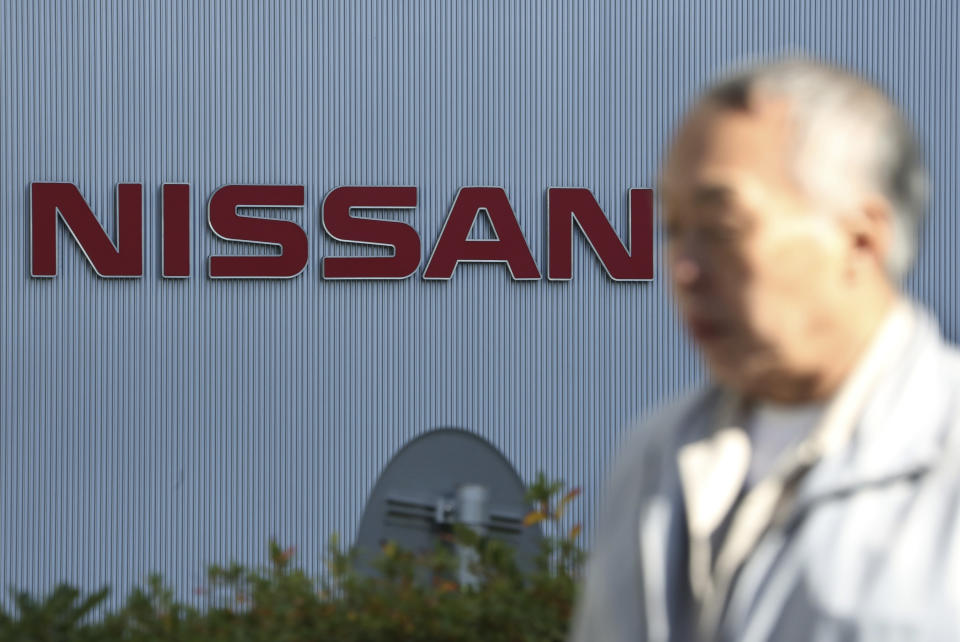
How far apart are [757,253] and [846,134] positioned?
14 cm

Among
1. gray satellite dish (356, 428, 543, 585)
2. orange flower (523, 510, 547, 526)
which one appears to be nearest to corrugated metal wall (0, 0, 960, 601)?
gray satellite dish (356, 428, 543, 585)

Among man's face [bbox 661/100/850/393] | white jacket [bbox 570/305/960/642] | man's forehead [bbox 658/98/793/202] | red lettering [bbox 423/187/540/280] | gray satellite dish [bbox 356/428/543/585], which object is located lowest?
gray satellite dish [bbox 356/428/543/585]

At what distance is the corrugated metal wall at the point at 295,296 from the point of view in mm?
10461

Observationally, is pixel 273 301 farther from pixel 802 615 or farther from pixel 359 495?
pixel 802 615

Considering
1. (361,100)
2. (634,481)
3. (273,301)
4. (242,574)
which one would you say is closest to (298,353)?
(273,301)

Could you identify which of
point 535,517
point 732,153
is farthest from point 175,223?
point 732,153

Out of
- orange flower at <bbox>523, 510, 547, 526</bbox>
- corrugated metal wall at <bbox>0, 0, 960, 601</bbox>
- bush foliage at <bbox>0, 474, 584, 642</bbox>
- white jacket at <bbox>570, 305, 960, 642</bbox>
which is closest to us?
white jacket at <bbox>570, 305, 960, 642</bbox>

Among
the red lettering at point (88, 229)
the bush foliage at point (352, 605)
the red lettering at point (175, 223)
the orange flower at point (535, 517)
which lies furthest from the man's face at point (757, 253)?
the red lettering at point (88, 229)

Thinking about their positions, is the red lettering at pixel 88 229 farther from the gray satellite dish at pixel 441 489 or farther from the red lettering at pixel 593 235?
the red lettering at pixel 593 235

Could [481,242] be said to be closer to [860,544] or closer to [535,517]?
[535,517]

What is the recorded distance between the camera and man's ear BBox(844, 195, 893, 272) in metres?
1.31

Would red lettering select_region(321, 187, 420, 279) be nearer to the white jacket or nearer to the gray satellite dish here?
the gray satellite dish

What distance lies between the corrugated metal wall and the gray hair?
9191 millimetres

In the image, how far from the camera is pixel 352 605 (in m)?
3.62
